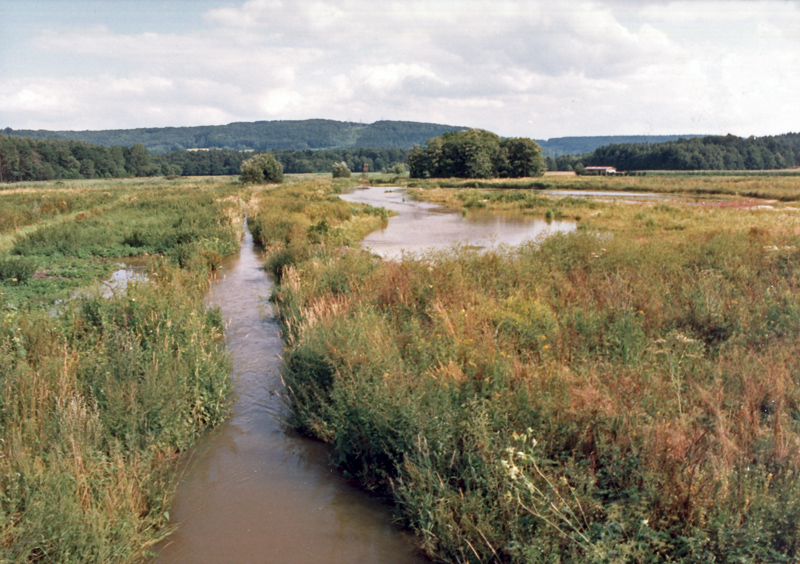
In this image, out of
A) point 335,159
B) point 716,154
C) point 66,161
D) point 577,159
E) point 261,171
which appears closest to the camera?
point 261,171

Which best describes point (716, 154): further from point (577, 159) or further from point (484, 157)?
point (484, 157)

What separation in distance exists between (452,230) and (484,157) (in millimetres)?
62555

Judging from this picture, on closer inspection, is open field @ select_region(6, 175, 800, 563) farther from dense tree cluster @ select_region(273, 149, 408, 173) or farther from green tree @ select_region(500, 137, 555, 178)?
dense tree cluster @ select_region(273, 149, 408, 173)

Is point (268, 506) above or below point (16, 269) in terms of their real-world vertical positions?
below

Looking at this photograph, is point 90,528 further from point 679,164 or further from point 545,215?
point 679,164

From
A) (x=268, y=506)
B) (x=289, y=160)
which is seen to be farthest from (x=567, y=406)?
(x=289, y=160)

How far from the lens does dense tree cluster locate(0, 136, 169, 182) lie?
93.1 m

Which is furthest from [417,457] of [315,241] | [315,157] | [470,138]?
[315,157]

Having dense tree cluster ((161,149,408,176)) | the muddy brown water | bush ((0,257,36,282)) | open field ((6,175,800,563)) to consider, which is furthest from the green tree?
the muddy brown water

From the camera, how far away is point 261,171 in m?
73.5

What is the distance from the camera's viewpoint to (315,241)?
18484mm

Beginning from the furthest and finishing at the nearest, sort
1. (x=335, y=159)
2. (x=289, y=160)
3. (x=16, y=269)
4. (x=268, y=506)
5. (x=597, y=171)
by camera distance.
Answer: (x=335, y=159)
(x=289, y=160)
(x=597, y=171)
(x=16, y=269)
(x=268, y=506)

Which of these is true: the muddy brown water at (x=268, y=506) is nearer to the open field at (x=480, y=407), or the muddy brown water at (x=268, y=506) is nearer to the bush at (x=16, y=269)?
the open field at (x=480, y=407)

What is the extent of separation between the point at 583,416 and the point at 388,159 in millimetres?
187932
